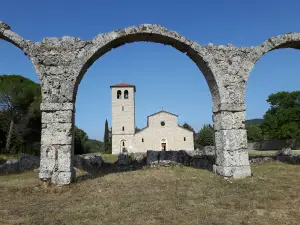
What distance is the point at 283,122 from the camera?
38.1 metres

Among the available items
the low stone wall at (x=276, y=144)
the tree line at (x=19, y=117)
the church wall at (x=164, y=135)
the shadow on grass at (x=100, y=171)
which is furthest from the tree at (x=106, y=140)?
the shadow on grass at (x=100, y=171)

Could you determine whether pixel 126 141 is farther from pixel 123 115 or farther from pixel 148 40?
pixel 148 40

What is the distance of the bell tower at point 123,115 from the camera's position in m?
43.7

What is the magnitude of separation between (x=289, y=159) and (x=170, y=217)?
982 cm

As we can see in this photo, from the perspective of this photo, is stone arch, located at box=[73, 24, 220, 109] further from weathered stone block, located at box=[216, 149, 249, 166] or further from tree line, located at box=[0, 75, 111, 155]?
tree line, located at box=[0, 75, 111, 155]

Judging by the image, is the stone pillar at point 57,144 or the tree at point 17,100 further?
the tree at point 17,100

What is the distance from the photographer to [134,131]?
44.3 metres

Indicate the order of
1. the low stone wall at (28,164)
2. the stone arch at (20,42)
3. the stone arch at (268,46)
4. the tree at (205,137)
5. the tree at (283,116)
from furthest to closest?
the tree at (205,137), the tree at (283,116), the low stone wall at (28,164), the stone arch at (268,46), the stone arch at (20,42)

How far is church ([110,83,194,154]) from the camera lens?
43781 millimetres

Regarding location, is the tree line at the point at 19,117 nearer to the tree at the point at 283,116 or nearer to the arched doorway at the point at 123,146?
the arched doorway at the point at 123,146

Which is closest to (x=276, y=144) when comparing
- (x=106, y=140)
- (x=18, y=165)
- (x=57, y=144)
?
(x=106, y=140)

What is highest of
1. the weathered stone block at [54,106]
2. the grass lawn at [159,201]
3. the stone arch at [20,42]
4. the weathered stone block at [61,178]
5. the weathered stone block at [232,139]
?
the stone arch at [20,42]

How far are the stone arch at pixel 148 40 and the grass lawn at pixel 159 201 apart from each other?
2747 millimetres

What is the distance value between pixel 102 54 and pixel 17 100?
59.9 feet
